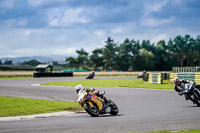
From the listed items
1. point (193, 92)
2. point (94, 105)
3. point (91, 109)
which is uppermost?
point (193, 92)

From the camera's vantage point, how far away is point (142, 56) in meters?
128

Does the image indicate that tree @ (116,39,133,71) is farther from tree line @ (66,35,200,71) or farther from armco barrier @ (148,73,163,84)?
armco barrier @ (148,73,163,84)

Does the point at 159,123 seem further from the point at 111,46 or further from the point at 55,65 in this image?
the point at 111,46

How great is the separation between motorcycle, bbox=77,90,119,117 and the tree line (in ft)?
301

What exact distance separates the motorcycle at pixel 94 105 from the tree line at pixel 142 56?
301 ft

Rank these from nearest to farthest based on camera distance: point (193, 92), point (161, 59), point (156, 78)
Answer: point (193, 92), point (156, 78), point (161, 59)

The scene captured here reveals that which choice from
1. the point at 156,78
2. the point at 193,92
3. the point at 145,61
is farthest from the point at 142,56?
the point at 193,92

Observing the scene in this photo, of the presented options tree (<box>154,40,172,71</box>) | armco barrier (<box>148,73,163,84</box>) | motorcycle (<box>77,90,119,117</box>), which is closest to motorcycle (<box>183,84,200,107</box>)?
motorcycle (<box>77,90,119,117</box>)

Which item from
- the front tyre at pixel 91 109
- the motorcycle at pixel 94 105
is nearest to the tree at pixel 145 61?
the motorcycle at pixel 94 105

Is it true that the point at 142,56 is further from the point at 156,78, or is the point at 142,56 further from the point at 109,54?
the point at 156,78

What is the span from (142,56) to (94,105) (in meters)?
115

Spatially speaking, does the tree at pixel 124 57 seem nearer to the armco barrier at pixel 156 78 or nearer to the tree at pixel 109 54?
the tree at pixel 109 54

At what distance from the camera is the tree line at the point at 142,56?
127312mm

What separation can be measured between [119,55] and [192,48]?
37.0 metres
